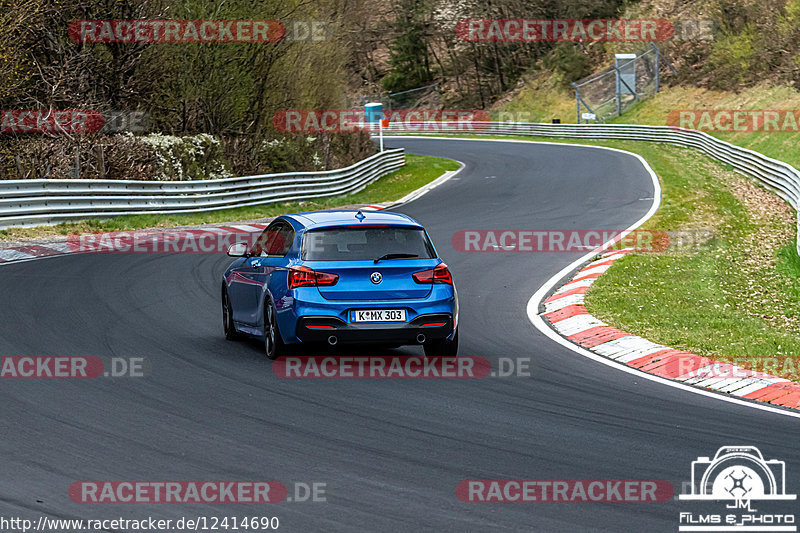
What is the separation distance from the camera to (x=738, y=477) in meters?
6.52

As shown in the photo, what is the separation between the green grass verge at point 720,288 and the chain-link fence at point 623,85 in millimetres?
38068

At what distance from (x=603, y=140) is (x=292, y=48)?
25.9 metres

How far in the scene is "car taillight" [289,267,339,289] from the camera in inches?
404

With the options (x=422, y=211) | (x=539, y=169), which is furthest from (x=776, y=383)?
(x=539, y=169)

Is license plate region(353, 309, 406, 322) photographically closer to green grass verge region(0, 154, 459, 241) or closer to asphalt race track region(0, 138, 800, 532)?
asphalt race track region(0, 138, 800, 532)

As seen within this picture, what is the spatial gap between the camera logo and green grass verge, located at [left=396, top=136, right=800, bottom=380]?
2981mm

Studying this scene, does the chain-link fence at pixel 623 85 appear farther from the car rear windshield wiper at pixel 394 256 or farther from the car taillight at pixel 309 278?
the car taillight at pixel 309 278

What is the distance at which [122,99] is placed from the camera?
3200 cm

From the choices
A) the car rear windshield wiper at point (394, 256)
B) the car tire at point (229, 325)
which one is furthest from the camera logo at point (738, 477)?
the car tire at point (229, 325)

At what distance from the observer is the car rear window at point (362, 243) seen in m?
10.5

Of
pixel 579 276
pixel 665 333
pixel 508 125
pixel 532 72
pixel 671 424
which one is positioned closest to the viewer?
pixel 671 424

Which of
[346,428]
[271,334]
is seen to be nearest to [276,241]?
[271,334]

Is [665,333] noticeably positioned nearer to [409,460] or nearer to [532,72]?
[409,460]

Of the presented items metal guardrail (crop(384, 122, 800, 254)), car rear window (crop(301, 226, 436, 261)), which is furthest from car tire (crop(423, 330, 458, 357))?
metal guardrail (crop(384, 122, 800, 254))
